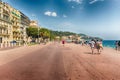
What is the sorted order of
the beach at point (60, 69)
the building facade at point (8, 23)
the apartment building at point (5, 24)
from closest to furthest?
the beach at point (60, 69) < the apartment building at point (5, 24) < the building facade at point (8, 23)

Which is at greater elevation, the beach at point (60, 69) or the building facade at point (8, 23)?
the building facade at point (8, 23)

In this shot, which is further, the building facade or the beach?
the building facade

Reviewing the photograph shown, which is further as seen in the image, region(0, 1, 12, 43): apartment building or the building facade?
the building facade

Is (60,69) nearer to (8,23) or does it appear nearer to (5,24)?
(5,24)

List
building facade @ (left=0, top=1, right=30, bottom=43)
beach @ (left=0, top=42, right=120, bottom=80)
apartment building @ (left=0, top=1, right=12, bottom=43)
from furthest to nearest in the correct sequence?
building facade @ (left=0, top=1, right=30, bottom=43) → apartment building @ (left=0, top=1, right=12, bottom=43) → beach @ (left=0, top=42, right=120, bottom=80)

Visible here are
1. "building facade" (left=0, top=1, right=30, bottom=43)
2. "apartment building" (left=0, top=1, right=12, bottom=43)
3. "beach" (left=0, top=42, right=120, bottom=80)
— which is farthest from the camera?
"building facade" (left=0, top=1, right=30, bottom=43)

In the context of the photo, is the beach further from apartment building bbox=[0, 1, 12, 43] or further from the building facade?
the building facade

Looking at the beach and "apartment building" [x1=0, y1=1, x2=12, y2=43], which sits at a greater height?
"apartment building" [x1=0, y1=1, x2=12, y2=43]

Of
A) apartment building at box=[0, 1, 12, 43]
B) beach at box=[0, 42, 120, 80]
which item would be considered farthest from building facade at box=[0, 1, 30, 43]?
beach at box=[0, 42, 120, 80]

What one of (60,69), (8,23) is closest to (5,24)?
(8,23)

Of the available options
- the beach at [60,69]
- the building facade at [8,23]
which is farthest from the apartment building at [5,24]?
the beach at [60,69]

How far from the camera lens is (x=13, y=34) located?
74.4 metres

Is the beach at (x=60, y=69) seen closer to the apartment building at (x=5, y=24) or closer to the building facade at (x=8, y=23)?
the apartment building at (x=5, y=24)

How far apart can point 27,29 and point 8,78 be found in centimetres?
9210
